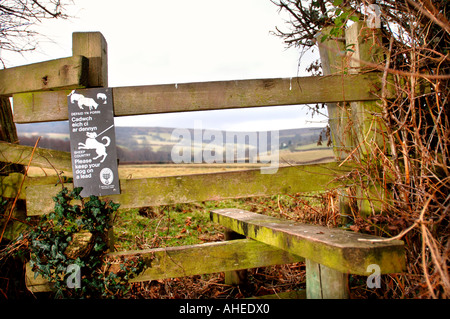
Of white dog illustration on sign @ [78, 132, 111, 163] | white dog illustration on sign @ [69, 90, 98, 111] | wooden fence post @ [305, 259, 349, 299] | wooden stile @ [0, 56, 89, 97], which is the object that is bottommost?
wooden fence post @ [305, 259, 349, 299]

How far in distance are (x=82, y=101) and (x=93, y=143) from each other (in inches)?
14.8

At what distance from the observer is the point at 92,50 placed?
10.4 feet

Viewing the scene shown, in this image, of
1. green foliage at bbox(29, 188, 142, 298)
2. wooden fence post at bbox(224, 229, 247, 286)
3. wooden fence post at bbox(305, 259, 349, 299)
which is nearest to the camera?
wooden fence post at bbox(305, 259, 349, 299)

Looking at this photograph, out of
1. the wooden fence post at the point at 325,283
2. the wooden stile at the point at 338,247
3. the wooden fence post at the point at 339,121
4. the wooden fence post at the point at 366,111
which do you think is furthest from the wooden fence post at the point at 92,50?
the wooden fence post at the point at 325,283

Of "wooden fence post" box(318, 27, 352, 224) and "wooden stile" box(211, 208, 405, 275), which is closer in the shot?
"wooden stile" box(211, 208, 405, 275)

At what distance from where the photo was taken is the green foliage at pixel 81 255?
9.45ft

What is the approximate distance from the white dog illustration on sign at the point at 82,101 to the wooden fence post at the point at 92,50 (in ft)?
0.49

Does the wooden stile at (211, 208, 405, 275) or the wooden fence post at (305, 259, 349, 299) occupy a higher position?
the wooden stile at (211, 208, 405, 275)

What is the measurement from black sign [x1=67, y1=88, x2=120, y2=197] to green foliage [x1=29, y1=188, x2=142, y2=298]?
128 mm

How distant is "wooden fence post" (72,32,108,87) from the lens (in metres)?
3.15

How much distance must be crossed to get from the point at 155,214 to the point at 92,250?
3.27m

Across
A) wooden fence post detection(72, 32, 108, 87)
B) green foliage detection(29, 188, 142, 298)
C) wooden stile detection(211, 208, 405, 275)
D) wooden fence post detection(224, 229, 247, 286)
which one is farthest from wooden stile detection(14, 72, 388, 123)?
wooden fence post detection(224, 229, 247, 286)

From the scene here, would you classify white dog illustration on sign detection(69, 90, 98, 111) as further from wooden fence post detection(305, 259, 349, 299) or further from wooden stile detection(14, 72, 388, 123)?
wooden fence post detection(305, 259, 349, 299)
